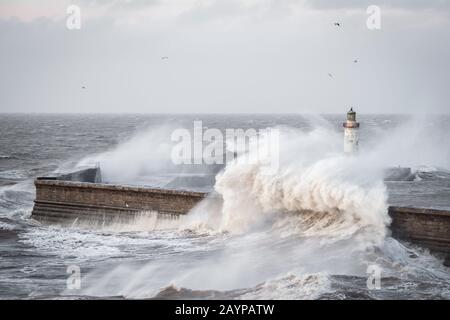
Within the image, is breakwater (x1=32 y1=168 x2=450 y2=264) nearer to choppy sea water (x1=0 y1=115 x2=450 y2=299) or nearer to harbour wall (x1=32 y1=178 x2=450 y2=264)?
harbour wall (x1=32 y1=178 x2=450 y2=264)

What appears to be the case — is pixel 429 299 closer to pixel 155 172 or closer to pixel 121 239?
pixel 121 239

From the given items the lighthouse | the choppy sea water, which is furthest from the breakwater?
the lighthouse

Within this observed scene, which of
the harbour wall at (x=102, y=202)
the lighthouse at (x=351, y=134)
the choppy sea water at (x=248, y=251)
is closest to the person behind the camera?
the choppy sea water at (x=248, y=251)

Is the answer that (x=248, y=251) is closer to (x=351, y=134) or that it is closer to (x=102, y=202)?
(x=102, y=202)

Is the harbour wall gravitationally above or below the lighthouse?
below

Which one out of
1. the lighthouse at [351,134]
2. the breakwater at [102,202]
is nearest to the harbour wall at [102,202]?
the breakwater at [102,202]

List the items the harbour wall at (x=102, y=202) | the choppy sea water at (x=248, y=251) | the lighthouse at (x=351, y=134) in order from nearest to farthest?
the choppy sea water at (x=248, y=251), the harbour wall at (x=102, y=202), the lighthouse at (x=351, y=134)

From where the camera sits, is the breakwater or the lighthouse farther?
the lighthouse

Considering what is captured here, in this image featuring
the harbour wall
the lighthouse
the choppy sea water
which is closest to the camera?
the choppy sea water

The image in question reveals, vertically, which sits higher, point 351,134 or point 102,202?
point 351,134

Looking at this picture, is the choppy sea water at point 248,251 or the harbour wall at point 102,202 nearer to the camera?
the choppy sea water at point 248,251

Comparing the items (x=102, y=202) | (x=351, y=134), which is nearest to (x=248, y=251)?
(x=102, y=202)

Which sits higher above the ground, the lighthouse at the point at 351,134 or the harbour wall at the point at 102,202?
the lighthouse at the point at 351,134

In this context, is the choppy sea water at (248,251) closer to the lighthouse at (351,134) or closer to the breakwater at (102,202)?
the breakwater at (102,202)
